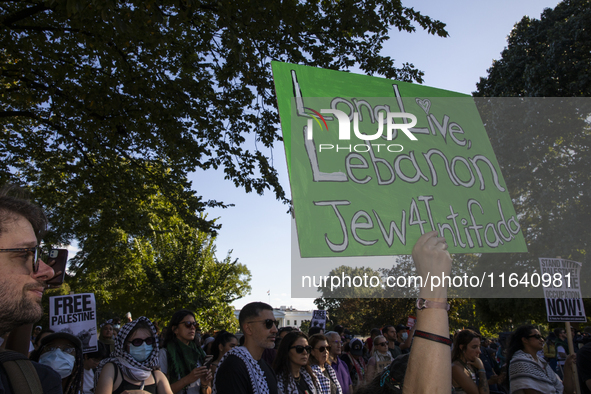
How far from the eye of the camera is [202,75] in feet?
29.5

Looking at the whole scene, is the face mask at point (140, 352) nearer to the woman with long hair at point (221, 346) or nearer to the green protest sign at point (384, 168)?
the woman with long hair at point (221, 346)

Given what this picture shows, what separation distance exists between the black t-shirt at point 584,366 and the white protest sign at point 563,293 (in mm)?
2274

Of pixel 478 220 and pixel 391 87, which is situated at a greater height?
pixel 391 87

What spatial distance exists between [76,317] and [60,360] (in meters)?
2.29

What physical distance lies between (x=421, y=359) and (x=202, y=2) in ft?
24.2

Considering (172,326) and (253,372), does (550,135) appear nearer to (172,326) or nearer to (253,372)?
(172,326)

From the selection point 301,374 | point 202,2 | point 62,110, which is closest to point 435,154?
point 301,374

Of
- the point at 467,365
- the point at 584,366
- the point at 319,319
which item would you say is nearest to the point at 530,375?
the point at 584,366

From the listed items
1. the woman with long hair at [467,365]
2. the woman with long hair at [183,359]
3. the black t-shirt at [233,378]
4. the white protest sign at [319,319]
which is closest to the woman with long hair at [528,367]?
the woman with long hair at [467,365]

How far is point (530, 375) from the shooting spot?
4.18 metres

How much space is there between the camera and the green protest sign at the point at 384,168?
2.16 m

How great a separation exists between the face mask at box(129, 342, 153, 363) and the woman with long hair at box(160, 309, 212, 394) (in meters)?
1.00

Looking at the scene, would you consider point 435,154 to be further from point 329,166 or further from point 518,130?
point 518,130

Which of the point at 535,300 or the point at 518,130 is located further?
the point at 535,300
